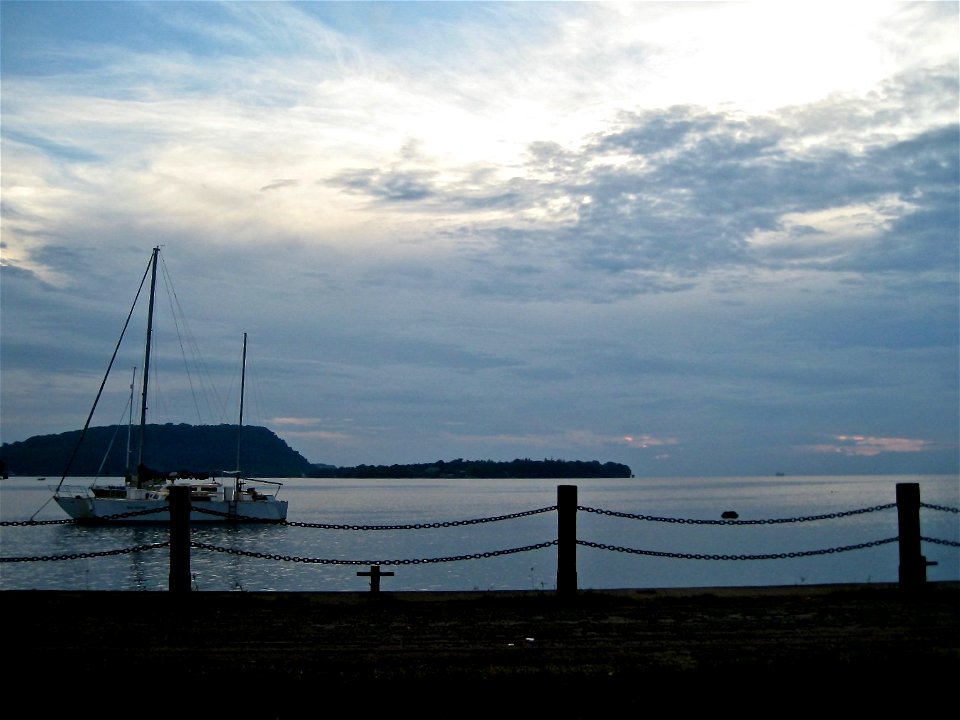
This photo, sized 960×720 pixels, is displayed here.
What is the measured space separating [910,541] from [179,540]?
10232mm

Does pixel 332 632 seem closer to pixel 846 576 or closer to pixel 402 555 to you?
pixel 846 576

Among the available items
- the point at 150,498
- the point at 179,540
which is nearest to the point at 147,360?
the point at 150,498

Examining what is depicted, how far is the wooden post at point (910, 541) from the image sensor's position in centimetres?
1306

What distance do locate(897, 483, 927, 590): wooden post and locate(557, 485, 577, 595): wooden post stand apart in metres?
4.63

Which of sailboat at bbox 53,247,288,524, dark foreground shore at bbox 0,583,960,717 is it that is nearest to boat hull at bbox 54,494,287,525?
sailboat at bbox 53,247,288,524

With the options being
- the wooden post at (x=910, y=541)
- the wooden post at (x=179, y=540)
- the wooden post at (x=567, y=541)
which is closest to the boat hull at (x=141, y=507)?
the wooden post at (x=179, y=540)

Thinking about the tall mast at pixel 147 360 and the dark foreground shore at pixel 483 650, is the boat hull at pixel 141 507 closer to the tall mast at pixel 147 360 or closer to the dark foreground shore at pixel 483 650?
the tall mast at pixel 147 360

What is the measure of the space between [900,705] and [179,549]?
30.4ft

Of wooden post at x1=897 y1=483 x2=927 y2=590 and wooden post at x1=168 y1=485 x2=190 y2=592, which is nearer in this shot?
wooden post at x1=168 y1=485 x2=190 y2=592

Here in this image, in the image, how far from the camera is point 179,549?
1283 cm

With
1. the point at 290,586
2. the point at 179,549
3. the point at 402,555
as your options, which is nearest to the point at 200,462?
→ the point at 402,555

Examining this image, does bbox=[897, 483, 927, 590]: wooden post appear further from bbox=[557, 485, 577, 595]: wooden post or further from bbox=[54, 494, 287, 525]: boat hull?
bbox=[54, 494, 287, 525]: boat hull

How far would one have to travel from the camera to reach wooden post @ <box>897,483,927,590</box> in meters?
13.1

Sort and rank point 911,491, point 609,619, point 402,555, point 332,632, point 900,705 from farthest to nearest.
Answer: point 402,555 → point 911,491 → point 609,619 → point 332,632 → point 900,705
